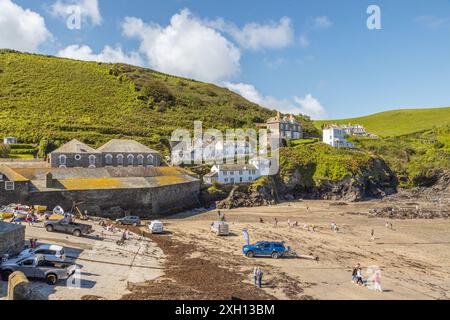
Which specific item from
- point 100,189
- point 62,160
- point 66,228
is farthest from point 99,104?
point 66,228

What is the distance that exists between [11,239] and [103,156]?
3976 cm

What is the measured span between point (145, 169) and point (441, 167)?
60.8 metres

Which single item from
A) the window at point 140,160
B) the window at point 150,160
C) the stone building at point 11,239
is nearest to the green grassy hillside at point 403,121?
the window at point 150,160

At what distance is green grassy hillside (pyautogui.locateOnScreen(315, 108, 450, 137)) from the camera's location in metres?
143

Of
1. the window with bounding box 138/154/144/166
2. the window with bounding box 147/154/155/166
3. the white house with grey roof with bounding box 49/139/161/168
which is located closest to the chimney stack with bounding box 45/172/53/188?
the white house with grey roof with bounding box 49/139/161/168

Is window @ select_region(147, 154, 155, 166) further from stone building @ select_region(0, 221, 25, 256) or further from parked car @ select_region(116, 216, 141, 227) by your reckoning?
stone building @ select_region(0, 221, 25, 256)

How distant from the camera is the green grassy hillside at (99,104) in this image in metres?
78.3

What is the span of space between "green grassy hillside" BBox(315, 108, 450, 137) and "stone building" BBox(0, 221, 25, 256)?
13365 cm

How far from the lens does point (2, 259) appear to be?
18.5 m

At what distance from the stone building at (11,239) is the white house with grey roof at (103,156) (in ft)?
113

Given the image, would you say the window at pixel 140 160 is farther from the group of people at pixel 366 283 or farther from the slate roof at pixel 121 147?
the group of people at pixel 366 283

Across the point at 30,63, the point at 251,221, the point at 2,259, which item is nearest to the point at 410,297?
the point at 2,259

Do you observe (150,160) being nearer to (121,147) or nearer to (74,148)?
(121,147)
